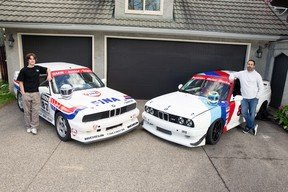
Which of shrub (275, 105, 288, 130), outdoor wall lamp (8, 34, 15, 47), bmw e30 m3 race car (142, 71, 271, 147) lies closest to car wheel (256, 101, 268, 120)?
shrub (275, 105, 288, 130)

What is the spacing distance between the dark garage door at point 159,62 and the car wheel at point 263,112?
2187 mm

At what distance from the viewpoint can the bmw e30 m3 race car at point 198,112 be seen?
5195mm

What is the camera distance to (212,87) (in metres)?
6.35

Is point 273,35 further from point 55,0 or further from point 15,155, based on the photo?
point 15,155

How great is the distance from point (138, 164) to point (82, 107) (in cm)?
163

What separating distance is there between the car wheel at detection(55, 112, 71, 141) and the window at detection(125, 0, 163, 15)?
499 centimetres

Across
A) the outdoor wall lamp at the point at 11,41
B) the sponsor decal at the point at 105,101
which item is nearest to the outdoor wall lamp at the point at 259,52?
the sponsor decal at the point at 105,101

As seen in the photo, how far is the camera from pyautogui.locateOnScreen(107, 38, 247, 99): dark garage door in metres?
8.92

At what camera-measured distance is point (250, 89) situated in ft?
20.3

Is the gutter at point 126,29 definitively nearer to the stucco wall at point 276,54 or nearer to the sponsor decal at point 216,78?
the stucco wall at point 276,54

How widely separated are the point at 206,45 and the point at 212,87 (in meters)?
3.16

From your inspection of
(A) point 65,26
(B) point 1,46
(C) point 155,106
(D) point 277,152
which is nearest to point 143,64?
(A) point 65,26

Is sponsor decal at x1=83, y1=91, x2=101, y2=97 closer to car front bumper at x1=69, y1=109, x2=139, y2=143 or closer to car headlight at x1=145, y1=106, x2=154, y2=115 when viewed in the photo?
car front bumper at x1=69, y1=109, x2=139, y2=143

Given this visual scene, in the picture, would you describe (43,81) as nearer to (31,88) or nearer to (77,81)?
(31,88)
